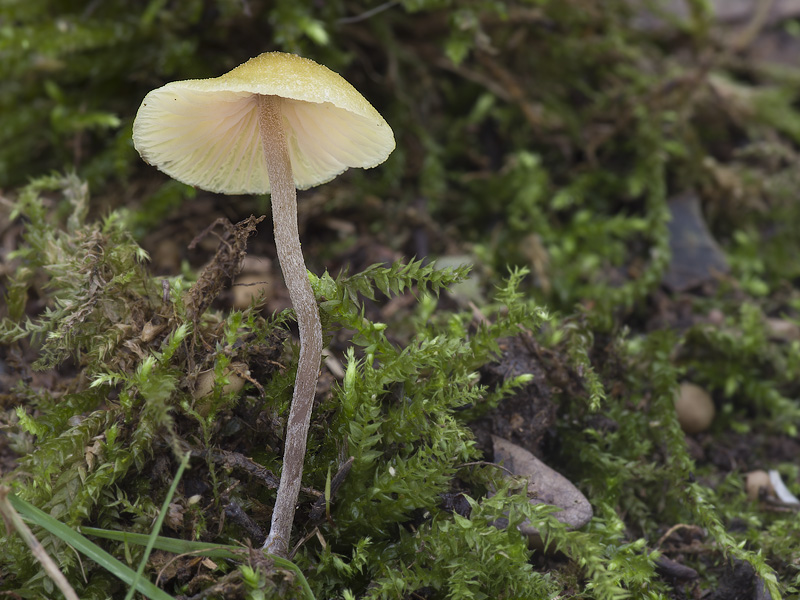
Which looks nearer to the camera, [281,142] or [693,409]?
[281,142]

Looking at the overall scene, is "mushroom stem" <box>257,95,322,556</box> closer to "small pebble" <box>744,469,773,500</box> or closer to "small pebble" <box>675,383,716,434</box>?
"small pebble" <box>675,383,716,434</box>

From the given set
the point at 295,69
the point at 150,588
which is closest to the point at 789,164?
the point at 295,69

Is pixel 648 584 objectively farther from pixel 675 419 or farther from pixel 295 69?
pixel 295 69

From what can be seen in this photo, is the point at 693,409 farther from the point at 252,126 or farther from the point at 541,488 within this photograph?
the point at 252,126

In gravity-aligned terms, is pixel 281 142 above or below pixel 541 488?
above

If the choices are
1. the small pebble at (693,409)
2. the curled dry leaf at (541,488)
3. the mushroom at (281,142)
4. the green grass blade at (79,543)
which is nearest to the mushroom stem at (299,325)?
the mushroom at (281,142)

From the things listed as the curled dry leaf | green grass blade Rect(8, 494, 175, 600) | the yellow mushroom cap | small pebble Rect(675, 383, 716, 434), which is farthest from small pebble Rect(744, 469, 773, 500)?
green grass blade Rect(8, 494, 175, 600)

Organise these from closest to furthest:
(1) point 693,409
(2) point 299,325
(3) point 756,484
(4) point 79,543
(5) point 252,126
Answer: (4) point 79,543, (2) point 299,325, (5) point 252,126, (3) point 756,484, (1) point 693,409

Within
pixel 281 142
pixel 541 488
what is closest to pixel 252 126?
pixel 281 142
